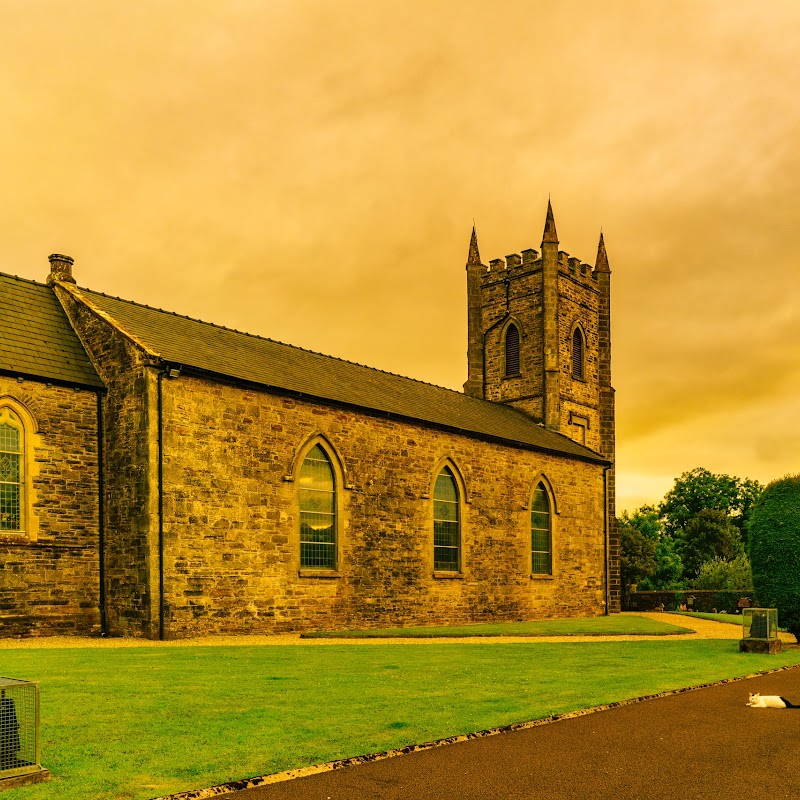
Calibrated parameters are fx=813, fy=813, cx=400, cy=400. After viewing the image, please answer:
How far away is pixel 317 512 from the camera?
2405cm

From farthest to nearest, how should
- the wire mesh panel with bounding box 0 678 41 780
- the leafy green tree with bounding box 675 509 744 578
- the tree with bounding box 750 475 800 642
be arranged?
the leafy green tree with bounding box 675 509 744 578, the tree with bounding box 750 475 800 642, the wire mesh panel with bounding box 0 678 41 780

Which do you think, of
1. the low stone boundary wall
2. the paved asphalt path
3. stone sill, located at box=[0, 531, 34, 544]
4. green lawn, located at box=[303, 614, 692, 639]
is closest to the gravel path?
green lawn, located at box=[303, 614, 692, 639]

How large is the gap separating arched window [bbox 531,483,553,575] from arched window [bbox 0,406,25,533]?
65.7 ft

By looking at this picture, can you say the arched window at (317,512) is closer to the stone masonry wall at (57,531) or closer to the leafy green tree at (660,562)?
the stone masonry wall at (57,531)

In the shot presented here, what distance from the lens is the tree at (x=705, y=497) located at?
87.0m

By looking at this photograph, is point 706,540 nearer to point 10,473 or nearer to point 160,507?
point 160,507

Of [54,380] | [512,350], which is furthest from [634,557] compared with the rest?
[54,380]

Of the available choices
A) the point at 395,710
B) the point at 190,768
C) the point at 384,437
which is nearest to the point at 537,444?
the point at 384,437

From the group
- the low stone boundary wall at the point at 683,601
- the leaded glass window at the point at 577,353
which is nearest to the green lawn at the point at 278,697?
the leaded glass window at the point at 577,353

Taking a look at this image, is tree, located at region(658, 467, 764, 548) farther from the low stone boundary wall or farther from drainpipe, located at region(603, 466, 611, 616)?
drainpipe, located at region(603, 466, 611, 616)

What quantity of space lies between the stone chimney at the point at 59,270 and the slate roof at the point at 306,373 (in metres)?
0.76

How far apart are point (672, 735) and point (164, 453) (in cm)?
1437

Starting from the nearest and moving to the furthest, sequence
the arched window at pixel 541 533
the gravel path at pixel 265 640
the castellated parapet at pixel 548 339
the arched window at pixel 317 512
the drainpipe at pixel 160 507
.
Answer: the gravel path at pixel 265 640
the drainpipe at pixel 160 507
the arched window at pixel 317 512
the arched window at pixel 541 533
the castellated parapet at pixel 548 339

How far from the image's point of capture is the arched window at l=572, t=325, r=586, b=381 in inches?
1683
